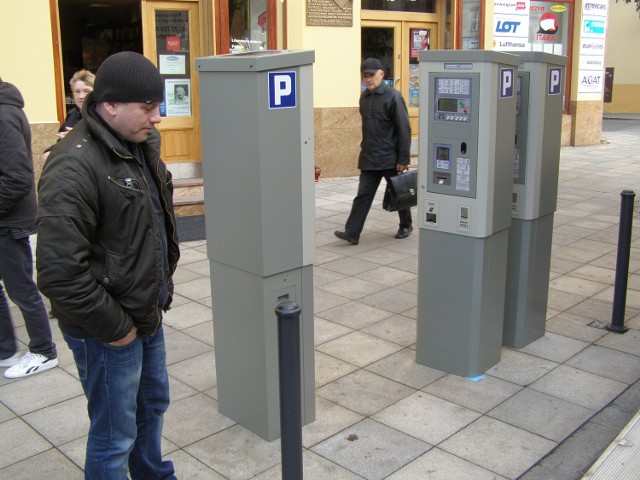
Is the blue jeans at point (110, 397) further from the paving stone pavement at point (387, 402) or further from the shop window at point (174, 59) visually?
the shop window at point (174, 59)

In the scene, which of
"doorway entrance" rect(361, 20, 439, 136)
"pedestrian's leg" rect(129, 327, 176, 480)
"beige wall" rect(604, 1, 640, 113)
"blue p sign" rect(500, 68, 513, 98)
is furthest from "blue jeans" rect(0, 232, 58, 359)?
"beige wall" rect(604, 1, 640, 113)

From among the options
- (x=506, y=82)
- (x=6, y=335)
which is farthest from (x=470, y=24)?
(x=6, y=335)

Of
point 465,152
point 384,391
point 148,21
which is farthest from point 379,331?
point 148,21

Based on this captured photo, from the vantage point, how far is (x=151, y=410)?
3205 mm

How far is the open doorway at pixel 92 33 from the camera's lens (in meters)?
10.2

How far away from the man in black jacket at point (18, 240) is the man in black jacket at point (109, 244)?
1661mm

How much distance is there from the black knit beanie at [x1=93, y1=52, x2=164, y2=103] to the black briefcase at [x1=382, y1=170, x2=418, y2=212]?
15.9 ft

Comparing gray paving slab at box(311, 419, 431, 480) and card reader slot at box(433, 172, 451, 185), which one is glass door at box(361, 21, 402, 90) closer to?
card reader slot at box(433, 172, 451, 185)

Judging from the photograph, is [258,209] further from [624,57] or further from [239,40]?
[624,57]

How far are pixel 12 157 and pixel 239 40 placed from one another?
5943mm

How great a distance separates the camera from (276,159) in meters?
3.65

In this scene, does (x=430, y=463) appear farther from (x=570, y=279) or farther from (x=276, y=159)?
(x=570, y=279)

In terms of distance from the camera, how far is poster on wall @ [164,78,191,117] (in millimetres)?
9938

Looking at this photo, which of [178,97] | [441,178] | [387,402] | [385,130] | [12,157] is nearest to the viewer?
[12,157]
